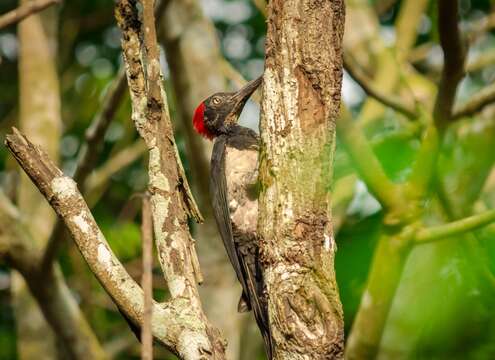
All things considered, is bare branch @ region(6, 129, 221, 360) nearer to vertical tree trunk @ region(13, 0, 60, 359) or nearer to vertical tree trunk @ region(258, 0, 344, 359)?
vertical tree trunk @ region(258, 0, 344, 359)

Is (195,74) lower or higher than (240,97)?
higher

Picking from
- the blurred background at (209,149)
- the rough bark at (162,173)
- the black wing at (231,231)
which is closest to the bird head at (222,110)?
the black wing at (231,231)

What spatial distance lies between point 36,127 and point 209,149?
1711 millimetres

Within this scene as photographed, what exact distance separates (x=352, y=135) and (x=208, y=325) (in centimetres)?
178

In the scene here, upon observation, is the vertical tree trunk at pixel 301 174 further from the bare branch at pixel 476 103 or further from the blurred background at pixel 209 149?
the bare branch at pixel 476 103

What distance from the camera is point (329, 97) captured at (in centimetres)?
341

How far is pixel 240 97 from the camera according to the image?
657 cm

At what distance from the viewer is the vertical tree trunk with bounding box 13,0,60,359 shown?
775 cm

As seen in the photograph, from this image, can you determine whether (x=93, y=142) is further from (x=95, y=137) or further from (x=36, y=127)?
(x=36, y=127)

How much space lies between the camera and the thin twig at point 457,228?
4578 millimetres

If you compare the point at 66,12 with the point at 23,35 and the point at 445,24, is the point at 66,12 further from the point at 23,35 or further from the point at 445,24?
the point at 445,24

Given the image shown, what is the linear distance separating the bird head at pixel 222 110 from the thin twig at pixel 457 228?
82.5 inches

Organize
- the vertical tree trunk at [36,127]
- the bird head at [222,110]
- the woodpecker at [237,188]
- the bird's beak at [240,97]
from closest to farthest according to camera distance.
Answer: the woodpecker at [237,188]
the bird's beak at [240,97]
the bird head at [222,110]
the vertical tree trunk at [36,127]

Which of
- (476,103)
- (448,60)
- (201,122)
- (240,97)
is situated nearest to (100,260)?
(448,60)
